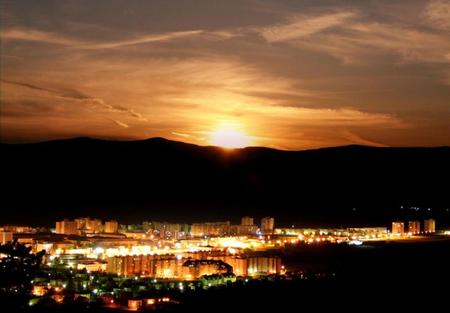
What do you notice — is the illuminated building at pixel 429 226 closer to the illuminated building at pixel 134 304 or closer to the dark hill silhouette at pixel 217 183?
the dark hill silhouette at pixel 217 183

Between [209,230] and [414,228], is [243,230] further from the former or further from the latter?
[414,228]

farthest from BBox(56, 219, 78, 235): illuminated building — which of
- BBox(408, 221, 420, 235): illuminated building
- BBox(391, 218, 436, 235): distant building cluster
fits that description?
BBox(408, 221, 420, 235): illuminated building

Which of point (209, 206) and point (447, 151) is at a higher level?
point (447, 151)

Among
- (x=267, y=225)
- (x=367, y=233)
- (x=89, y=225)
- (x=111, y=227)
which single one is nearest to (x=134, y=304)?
(x=111, y=227)

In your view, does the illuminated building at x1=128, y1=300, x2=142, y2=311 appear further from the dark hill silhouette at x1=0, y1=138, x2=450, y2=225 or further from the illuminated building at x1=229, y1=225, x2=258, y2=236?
the dark hill silhouette at x1=0, y1=138, x2=450, y2=225

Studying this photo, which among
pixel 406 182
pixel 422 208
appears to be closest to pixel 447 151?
pixel 406 182

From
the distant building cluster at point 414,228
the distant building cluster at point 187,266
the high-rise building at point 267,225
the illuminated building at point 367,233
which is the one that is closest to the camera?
the distant building cluster at point 187,266

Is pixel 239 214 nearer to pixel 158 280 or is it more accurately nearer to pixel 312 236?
pixel 312 236

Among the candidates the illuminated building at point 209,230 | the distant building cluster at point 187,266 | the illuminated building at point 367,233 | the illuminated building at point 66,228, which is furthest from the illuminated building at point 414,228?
the distant building cluster at point 187,266
